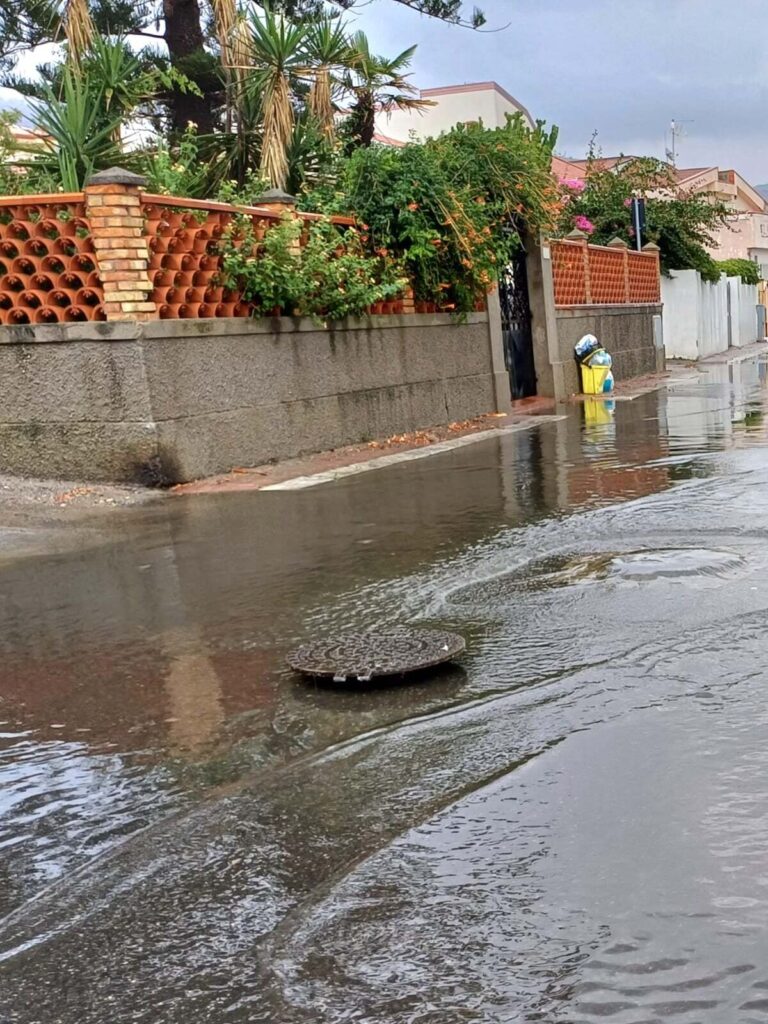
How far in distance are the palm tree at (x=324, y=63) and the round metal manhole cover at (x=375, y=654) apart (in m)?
11.9

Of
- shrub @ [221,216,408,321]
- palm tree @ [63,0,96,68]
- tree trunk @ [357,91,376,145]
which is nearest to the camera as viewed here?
shrub @ [221,216,408,321]

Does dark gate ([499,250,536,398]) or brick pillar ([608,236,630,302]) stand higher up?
brick pillar ([608,236,630,302])

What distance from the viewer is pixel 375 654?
4.89 metres

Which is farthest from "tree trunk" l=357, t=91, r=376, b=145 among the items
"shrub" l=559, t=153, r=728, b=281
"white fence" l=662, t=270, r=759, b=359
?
"white fence" l=662, t=270, r=759, b=359

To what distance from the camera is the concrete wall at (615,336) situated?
2084cm

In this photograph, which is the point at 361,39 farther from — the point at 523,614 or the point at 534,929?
the point at 534,929

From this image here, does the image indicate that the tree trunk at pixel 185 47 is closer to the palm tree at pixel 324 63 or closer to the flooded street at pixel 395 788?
the palm tree at pixel 324 63

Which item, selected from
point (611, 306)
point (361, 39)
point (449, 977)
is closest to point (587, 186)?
point (611, 306)

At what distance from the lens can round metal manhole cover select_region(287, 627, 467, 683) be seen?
185 inches

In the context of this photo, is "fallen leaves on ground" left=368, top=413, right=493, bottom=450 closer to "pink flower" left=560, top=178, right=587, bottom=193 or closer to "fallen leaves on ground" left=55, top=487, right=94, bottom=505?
"fallen leaves on ground" left=55, top=487, right=94, bottom=505

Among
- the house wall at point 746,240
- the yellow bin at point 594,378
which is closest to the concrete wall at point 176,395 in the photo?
the yellow bin at point 594,378

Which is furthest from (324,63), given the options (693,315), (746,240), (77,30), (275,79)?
(746,240)

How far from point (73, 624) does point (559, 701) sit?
9.04 ft

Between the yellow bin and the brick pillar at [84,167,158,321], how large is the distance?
12552mm
